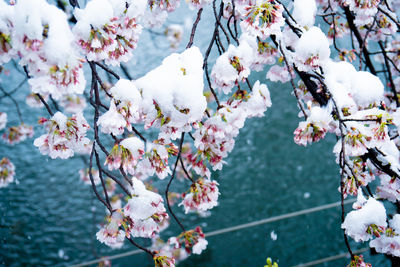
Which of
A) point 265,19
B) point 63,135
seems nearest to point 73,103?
point 63,135

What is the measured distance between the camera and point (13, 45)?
53 cm

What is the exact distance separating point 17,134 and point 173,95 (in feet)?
4.02

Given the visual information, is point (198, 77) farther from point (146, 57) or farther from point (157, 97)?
point (146, 57)

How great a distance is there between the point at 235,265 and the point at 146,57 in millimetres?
1167

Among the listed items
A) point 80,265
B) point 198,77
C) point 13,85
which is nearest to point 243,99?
point 198,77

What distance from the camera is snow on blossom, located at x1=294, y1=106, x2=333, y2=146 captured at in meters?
0.69

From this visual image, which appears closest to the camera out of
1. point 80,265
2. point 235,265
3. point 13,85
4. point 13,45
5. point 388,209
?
point 13,45

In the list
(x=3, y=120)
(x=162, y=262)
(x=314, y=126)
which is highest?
(x=3, y=120)

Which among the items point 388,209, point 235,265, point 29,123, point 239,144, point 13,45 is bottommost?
point 235,265

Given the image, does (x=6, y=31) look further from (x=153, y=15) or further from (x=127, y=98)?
(x=153, y=15)

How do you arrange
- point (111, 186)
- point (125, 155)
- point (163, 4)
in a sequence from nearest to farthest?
point (125, 155)
point (163, 4)
point (111, 186)

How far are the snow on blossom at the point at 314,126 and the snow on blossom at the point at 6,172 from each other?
4.51 ft

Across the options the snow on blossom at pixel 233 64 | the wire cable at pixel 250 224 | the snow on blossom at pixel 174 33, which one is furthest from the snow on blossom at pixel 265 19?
the wire cable at pixel 250 224

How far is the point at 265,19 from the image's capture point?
69 centimetres
